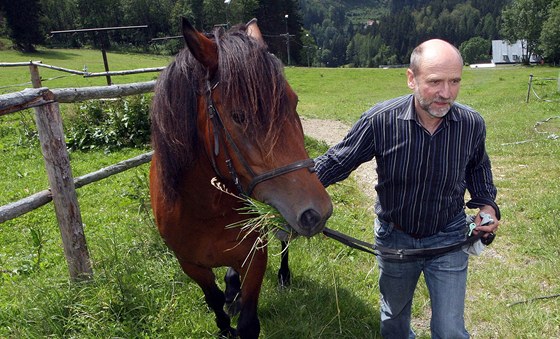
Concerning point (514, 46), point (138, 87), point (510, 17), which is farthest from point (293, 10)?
point (138, 87)

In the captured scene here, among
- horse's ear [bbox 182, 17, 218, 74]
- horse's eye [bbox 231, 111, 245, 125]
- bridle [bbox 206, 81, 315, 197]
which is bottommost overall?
bridle [bbox 206, 81, 315, 197]

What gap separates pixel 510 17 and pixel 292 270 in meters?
72.0

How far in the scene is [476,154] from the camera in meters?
2.32

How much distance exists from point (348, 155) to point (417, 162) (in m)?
0.38

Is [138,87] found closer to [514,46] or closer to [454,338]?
[454,338]

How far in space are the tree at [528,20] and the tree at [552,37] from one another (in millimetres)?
4800

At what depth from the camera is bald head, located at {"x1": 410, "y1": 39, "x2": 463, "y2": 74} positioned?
2.00 m

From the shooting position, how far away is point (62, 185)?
→ 2.93 metres

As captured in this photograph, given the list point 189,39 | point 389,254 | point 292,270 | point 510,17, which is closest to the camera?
point 189,39

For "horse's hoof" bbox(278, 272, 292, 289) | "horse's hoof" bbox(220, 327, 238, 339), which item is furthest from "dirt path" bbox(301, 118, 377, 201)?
"horse's hoof" bbox(220, 327, 238, 339)

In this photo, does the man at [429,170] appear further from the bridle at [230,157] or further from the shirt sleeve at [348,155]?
the bridle at [230,157]

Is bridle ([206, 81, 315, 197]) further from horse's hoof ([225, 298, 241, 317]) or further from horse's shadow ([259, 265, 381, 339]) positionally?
horse's hoof ([225, 298, 241, 317])

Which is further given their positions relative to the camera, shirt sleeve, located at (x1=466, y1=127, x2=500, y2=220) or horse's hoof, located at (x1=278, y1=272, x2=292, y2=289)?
horse's hoof, located at (x1=278, y1=272, x2=292, y2=289)

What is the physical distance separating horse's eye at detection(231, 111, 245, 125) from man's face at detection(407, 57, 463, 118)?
917 millimetres
